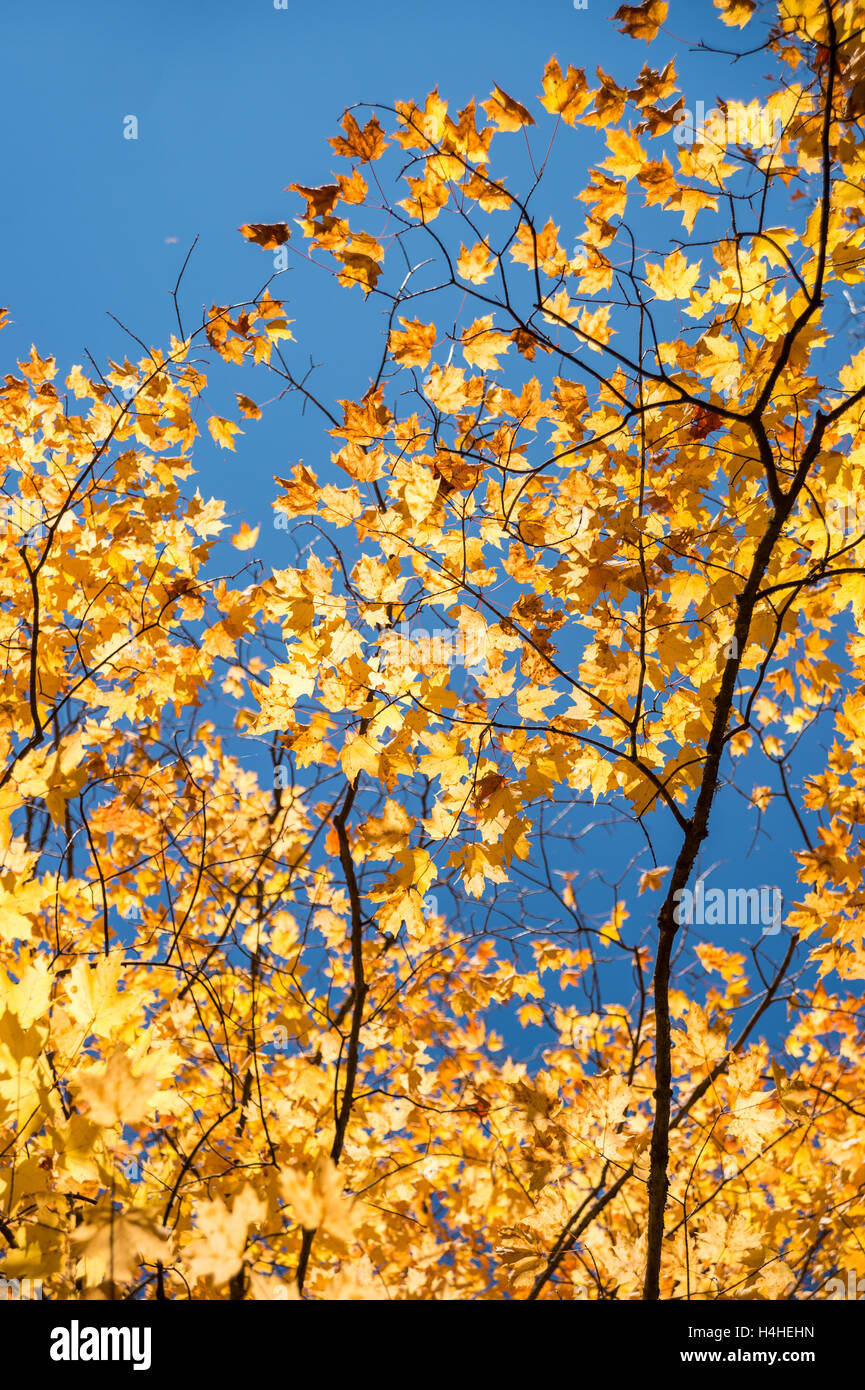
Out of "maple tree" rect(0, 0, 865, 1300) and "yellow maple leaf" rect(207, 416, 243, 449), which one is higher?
"yellow maple leaf" rect(207, 416, 243, 449)

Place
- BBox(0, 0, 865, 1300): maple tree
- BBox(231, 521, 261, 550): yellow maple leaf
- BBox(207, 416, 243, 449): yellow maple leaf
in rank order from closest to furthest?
BBox(0, 0, 865, 1300): maple tree, BBox(207, 416, 243, 449): yellow maple leaf, BBox(231, 521, 261, 550): yellow maple leaf

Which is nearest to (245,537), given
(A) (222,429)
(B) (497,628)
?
(A) (222,429)

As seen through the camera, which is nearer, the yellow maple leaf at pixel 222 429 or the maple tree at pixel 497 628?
the maple tree at pixel 497 628

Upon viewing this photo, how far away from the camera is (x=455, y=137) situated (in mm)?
1594

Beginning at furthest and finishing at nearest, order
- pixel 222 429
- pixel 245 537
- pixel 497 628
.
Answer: pixel 245 537 → pixel 222 429 → pixel 497 628

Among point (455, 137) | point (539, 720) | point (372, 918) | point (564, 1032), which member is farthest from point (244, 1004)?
point (455, 137)

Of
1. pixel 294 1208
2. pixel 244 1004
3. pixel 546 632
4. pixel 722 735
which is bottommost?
pixel 294 1208

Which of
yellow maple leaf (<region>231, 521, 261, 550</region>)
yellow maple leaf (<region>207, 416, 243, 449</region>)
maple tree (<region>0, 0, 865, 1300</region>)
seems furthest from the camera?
yellow maple leaf (<region>231, 521, 261, 550</region>)

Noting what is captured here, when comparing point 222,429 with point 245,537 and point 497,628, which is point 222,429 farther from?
point 497,628

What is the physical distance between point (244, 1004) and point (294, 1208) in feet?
10.7

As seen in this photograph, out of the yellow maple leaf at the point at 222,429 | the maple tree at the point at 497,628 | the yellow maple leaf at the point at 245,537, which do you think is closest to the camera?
the maple tree at the point at 497,628
